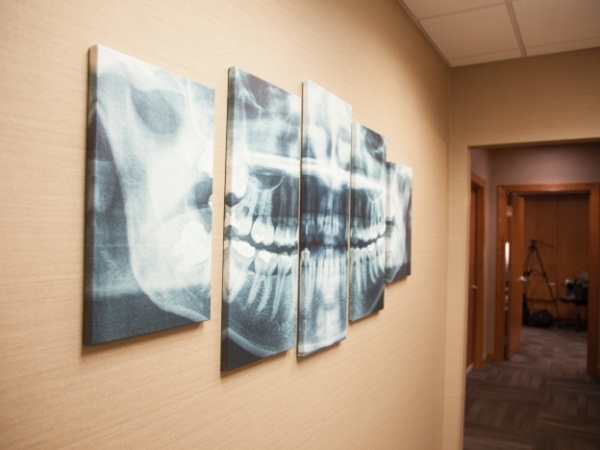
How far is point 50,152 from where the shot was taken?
0.80 m

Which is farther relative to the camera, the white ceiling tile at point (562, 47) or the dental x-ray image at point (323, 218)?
the white ceiling tile at point (562, 47)

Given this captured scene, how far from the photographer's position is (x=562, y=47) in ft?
9.45

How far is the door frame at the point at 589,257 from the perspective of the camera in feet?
16.9

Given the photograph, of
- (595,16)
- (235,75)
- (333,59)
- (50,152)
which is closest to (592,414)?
(595,16)

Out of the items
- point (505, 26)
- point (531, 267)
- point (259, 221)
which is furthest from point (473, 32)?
point (531, 267)

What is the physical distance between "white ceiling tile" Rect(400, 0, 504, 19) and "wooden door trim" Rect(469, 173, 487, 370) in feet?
10.3

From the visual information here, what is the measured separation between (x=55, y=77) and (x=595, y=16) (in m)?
2.62

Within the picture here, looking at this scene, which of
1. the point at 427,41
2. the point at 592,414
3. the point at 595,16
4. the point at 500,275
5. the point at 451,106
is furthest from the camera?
the point at 500,275

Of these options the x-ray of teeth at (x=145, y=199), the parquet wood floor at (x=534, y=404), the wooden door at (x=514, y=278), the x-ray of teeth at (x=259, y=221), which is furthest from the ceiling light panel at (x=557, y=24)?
the wooden door at (x=514, y=278)

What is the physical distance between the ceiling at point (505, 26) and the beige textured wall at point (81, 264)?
1.48ft

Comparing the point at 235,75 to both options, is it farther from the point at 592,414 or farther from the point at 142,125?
the point at 592,414

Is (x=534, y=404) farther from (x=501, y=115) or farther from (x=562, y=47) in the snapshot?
(x=562, y=47)

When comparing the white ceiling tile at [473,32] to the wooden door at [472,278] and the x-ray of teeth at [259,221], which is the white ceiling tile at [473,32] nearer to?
the x-ray of teeth at [259,221]

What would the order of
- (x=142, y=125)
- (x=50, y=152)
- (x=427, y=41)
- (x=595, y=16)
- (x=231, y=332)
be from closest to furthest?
(x=50, y=152) < (x=142, y=125) < (x=231, y=332) < (x=595, y=16) < (x=427, y=41)
